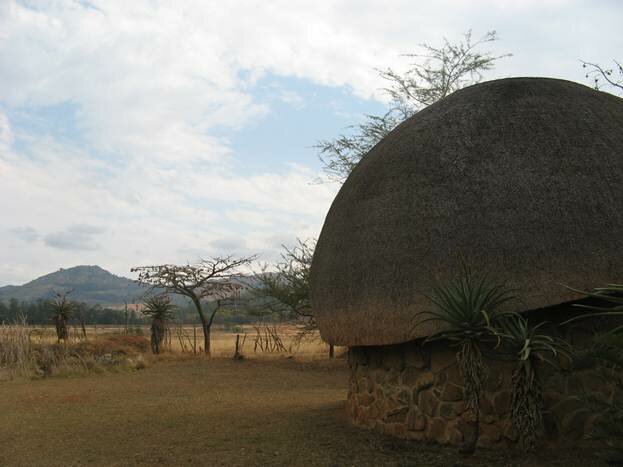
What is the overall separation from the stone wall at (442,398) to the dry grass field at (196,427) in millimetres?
213

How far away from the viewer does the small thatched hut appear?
7082 mm

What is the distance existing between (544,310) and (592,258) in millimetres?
775

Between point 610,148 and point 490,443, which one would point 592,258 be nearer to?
point 610,148

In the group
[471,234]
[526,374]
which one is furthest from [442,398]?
[471,234]

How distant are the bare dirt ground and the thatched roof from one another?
1411 mm

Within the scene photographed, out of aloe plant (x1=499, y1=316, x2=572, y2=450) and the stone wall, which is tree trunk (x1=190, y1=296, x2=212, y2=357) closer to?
the stone wall

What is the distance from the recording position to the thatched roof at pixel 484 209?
23.2ft

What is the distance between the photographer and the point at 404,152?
8.93m

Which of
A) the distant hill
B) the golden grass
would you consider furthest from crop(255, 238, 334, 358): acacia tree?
the distant hill

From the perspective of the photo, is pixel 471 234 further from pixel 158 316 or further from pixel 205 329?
pixel 205 329

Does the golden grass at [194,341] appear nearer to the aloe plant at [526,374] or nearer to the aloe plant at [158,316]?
the aloe plant at [158,316]

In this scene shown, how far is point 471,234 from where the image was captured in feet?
24.5

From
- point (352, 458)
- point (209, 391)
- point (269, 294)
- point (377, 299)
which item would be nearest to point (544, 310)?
point (377, 299)

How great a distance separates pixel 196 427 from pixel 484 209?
5756 mm
